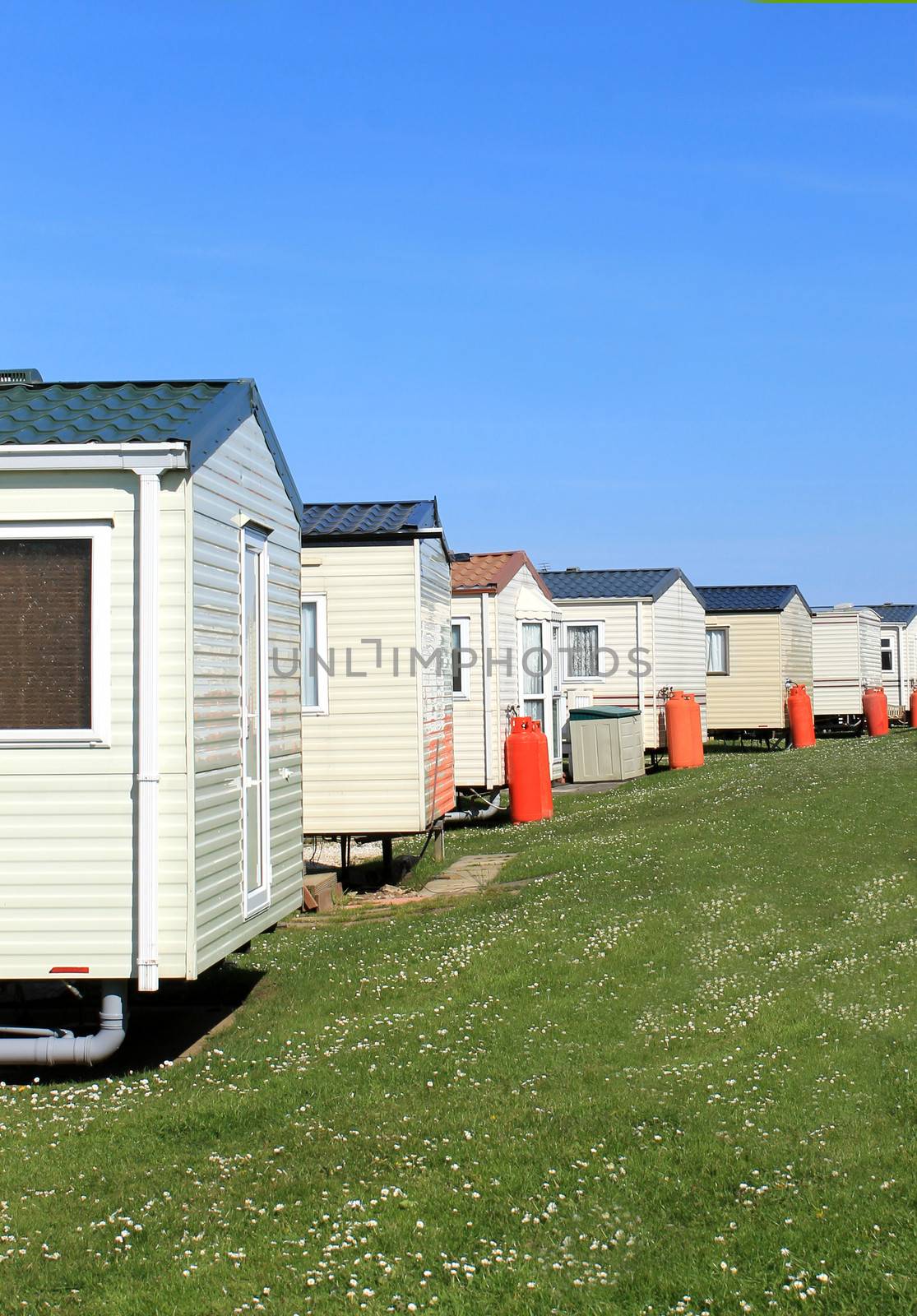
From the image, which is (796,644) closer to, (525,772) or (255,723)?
(525,772)

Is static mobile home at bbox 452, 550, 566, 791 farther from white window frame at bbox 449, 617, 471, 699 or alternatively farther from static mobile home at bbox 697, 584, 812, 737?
static mobile home at bbox 697, 584, 812, 737

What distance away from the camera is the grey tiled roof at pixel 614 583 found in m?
28.2

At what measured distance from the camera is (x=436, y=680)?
617 inches

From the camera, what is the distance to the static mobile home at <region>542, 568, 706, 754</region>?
27.9 metres

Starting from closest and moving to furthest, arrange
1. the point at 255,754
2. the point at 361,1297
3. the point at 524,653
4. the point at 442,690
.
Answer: the point at 361,1297
the point at 255,754
the point at 442,690
the point at 524,653

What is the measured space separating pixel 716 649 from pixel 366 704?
1991cm

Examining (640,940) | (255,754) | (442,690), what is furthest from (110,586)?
(442,690)

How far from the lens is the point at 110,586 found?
7.32 m

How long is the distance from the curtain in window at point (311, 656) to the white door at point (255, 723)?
506cm

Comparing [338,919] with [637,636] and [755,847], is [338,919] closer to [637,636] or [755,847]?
[755,847]

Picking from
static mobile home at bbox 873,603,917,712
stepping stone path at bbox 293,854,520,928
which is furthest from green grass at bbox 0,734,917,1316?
static mobile home at bbox 873,603,917,712

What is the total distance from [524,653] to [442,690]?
18.9 feet

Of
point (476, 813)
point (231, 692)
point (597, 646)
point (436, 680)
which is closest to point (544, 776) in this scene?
point (476, 813)

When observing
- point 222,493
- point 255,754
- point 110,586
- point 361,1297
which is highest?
point 222,493
